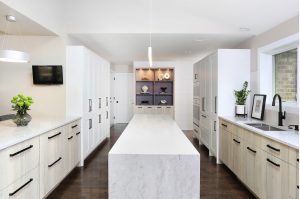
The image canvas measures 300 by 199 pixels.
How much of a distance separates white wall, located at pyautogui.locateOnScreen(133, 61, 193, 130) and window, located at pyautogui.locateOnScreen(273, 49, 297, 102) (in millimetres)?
4046

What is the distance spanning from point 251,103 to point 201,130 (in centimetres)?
154

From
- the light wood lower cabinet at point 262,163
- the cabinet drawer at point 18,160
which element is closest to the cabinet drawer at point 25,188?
the cabinet drawer at point 18,160

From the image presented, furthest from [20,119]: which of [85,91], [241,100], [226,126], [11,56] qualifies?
[241,100]

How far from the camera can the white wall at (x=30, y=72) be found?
4090 millimetres

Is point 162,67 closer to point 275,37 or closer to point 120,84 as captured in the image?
point 120,84

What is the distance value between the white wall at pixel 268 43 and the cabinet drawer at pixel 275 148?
30.6 inches

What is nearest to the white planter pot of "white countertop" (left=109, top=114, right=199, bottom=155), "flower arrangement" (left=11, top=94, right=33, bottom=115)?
"white countertop" (left=109, top=114, right=199, bottom=155)

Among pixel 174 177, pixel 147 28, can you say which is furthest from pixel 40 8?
pixel 174 177

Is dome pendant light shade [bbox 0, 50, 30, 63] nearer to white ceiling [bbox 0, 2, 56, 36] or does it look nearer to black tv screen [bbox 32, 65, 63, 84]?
white ceiling [bbox 0, 2, 56, 36]

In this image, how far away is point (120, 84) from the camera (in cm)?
909

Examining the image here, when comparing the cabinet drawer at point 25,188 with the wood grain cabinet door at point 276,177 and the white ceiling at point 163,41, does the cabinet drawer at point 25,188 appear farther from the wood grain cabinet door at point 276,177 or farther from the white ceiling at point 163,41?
the white ceiling at point 163,41

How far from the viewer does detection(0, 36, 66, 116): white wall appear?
4090 mm

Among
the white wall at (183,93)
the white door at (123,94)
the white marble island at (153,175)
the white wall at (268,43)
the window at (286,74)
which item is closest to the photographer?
the white marble island at (153,175)

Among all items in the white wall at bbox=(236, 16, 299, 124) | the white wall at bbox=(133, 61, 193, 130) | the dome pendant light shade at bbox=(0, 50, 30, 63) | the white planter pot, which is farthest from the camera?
the white wall at bbox=(133, 61, 193, 130)
